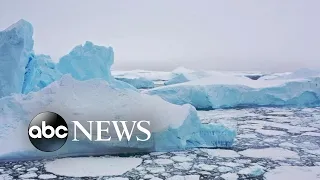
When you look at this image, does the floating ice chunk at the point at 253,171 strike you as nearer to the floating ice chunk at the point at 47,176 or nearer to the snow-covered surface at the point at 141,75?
the floating ice chunk at the point at 47,176

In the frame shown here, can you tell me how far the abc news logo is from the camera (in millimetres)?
3389

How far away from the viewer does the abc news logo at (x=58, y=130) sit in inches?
133

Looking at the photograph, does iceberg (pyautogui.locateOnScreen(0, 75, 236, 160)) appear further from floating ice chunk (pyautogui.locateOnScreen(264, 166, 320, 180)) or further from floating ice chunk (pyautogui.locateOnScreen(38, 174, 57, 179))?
floating ice chunk (pyautogui.locateOnScreen(264, 166, 320, 180))

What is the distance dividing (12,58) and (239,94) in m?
4.95

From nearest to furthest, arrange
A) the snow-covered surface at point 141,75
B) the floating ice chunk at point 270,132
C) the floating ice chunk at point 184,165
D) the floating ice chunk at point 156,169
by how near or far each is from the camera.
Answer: the floating ice chunk at point 156,169, the floating ice chunk at point 184,165, the floating ice chunk at point 270,132, the snow-covered surface at point 141,75

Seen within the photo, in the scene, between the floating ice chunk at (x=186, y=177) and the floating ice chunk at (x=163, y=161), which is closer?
the floating ice chunk at (x=186, y=177)

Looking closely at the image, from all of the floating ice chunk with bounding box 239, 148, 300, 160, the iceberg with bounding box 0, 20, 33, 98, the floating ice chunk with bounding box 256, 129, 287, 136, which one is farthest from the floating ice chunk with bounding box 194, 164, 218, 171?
the iceberg with bounding box 0, 20, 33, 98

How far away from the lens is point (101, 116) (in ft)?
12.1

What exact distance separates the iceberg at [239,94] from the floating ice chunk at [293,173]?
4259 millimetres

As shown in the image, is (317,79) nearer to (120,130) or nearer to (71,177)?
(120,130)

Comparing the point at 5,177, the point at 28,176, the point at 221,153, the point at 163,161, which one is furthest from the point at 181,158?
the point at 5,177

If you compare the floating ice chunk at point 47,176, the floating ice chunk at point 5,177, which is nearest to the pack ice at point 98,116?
the floating ice chunk at point 5,177

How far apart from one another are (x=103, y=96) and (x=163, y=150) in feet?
3.17

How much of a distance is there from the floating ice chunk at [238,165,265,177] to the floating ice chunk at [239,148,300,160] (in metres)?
0.48
